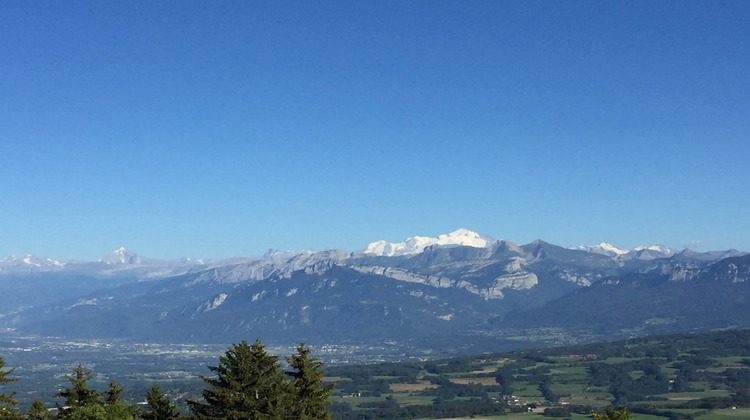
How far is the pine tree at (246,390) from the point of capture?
43.9 meters

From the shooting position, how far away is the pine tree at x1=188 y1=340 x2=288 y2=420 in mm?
43938

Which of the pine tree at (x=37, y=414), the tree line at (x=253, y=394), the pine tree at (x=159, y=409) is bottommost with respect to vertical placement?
the pine tree at (x=37, y=414)

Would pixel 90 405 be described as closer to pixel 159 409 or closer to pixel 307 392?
pixel 159 409

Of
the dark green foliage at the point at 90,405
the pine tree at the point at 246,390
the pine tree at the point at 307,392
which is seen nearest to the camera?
the dark green foliage at the point at 90,405

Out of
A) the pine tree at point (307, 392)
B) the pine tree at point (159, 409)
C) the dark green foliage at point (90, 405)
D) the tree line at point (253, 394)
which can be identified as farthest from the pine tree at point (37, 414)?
the pine tree at point (307, 392)

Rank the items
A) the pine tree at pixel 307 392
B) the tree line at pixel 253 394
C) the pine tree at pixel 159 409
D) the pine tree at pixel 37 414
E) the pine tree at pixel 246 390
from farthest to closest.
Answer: the pine tree at pixel 37 414, the pine tree at pixel 159 409, the pine tree at pixel 307 392, the pine tree at pixel 246 390, the tree line at pixel 253 394

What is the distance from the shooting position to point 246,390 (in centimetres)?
4488

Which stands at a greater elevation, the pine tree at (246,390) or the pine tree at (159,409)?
the pine tree at (246,390)

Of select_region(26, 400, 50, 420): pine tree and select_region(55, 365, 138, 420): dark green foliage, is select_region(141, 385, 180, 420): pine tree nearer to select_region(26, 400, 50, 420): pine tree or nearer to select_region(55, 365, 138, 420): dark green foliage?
select_region(55, 365, 138, 420): dark green foliage

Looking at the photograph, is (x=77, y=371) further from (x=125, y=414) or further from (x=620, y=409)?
(x=620, y=409)

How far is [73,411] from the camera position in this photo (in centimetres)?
4578

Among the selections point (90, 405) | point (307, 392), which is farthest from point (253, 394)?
point (90, 405)

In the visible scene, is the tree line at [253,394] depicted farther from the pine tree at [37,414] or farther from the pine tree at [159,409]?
the pine tree at [37,414]

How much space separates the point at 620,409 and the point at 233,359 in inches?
982
